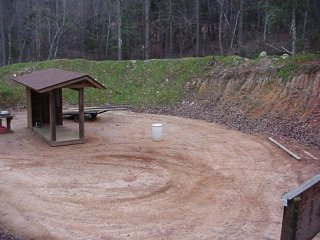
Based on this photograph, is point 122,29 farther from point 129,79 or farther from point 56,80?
point 56,80

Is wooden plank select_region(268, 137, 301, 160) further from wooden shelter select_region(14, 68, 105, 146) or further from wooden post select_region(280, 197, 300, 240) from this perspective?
wooden post select_region(280, 197, 300, 240)

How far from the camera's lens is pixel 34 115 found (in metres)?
12.6

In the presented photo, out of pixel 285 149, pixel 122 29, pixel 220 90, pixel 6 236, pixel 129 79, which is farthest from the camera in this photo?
pixel 122 29

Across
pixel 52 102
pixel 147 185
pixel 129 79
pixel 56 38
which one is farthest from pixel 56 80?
pixel 56 38

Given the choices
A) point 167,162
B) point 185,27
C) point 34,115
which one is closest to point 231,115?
point 167,162

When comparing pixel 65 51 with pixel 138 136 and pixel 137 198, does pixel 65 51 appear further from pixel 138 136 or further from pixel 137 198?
pixel 137 198

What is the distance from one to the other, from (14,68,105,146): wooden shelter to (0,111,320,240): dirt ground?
1.60 feet

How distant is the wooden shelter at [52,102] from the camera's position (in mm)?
10250

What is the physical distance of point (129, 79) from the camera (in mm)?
18875

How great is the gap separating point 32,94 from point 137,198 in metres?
7.64

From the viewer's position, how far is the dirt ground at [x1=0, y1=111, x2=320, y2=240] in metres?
5.62

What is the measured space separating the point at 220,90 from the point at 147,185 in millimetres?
9237

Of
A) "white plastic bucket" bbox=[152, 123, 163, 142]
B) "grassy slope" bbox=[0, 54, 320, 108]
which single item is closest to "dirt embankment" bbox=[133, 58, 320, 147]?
"grassy slope" bbox=[0, 54, 320, 108]

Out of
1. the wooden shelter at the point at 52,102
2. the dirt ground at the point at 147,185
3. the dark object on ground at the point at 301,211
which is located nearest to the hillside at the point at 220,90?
the dirt ground at the point at 147,185
